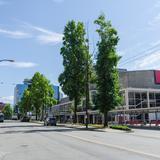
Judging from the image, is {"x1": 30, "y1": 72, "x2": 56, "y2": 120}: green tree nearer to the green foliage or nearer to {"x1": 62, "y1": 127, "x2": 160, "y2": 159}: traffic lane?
the green foliage

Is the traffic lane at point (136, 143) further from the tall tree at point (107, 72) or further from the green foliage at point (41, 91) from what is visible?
the green foliage at point (41, 91)

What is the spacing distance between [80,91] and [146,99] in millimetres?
28476

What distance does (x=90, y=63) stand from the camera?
209 feet

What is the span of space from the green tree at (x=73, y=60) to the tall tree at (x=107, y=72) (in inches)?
467

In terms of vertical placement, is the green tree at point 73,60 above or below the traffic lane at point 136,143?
above

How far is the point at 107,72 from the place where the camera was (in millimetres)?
51188

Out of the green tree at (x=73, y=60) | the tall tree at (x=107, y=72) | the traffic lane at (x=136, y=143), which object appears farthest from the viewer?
the green tree at (x=73, y=60)

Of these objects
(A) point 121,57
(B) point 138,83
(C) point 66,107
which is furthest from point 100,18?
(C) point 66,107

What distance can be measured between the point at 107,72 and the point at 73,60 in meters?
13.3

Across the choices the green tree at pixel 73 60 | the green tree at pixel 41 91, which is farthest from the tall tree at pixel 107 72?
the green tree at pixel 41 91

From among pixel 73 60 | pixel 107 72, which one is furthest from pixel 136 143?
pixel 73 60

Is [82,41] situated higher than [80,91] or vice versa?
[82,41]

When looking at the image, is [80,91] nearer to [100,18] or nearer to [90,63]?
[90,63]

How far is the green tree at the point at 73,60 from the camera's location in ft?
209
